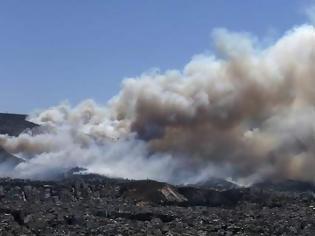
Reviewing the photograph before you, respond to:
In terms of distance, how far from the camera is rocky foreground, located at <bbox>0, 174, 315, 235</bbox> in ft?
336

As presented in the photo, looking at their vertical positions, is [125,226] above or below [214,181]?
below

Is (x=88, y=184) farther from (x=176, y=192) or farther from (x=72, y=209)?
(x=72, y=209)

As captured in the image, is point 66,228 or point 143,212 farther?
point 143,212

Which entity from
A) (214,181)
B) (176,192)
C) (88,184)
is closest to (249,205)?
(176,192)

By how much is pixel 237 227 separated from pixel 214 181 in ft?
293

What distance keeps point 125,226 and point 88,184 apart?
47.2 metres

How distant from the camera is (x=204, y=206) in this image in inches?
5172

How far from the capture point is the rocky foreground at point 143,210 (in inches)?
4038

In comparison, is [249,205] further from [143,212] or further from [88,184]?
[88,184]

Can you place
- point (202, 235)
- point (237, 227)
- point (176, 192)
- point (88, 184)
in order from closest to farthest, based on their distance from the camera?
point (202, 235) < point (237, 227) < point (176, 192) < point (88, 184)

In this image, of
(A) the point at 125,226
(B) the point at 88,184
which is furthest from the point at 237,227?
(B) the point at 88,184

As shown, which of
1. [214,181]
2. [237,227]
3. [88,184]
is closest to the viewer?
[237,227]

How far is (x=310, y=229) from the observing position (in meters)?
102

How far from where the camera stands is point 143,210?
119250mm
